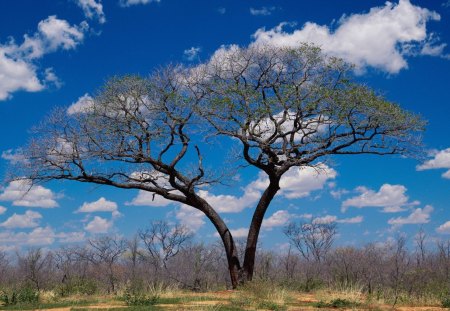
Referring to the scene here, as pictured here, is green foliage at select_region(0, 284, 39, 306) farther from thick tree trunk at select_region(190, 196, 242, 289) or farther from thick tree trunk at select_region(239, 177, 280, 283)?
thick tree trunk at select_region(239, 177, 280, 283)

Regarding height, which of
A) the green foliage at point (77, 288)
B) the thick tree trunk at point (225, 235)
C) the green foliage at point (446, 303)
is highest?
the thick tree trunk at point (225, 235)

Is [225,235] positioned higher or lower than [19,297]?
higher

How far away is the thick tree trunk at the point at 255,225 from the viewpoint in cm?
2452

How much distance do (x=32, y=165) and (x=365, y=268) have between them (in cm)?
1907

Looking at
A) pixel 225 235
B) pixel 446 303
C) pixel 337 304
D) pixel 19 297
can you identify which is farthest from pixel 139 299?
pixel 446 303

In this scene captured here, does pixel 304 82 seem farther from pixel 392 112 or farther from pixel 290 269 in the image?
pixel 290 269

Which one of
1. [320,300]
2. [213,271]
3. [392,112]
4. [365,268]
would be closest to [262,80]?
[392,112]

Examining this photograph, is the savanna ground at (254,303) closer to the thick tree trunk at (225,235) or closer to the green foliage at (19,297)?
the green foliage at (19,297)

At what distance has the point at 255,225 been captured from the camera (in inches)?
977

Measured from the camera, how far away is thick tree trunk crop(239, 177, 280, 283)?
80.4 feet

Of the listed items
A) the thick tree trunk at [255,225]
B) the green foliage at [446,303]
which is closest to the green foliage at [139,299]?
the thick tree trunk at [255,225]

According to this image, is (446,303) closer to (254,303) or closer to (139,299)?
(254,303)

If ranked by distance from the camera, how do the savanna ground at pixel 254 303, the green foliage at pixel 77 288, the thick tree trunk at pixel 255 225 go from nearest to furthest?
the savanna ground at pixel 254 303, the thick tree trunk at pixel 255 225, the green foliage at pixel 77 288

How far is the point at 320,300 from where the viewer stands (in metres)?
18.5
